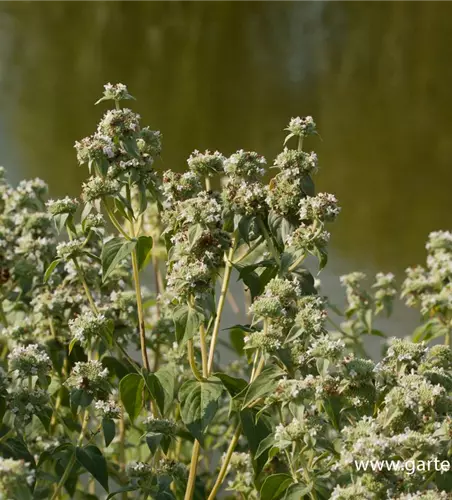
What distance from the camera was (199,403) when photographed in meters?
1.45

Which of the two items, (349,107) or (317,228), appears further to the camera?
(349,107)

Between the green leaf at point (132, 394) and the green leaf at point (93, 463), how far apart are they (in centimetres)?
10

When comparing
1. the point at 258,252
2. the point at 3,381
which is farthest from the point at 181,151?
the point at 3,381

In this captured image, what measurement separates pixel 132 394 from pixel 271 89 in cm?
496

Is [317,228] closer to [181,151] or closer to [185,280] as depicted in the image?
[185,280]

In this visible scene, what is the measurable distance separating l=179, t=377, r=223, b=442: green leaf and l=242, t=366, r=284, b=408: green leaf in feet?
0.24

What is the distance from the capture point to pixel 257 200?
1.45 m

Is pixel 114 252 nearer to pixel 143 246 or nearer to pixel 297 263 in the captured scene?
pixel 143 246

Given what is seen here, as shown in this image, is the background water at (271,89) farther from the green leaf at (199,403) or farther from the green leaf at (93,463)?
the green leaf at (93,463)

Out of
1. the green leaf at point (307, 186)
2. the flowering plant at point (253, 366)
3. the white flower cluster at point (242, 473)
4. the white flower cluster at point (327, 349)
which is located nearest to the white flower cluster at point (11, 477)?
the flowering plant at point (253, 366)

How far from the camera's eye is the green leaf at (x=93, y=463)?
1.42 metres

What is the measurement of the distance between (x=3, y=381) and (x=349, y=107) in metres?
4.91

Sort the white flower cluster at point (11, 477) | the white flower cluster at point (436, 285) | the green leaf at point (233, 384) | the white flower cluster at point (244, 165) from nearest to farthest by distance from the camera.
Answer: the white flower cluster at point (11, 477) < the white flower cluster at point (244, 165) < the green leaf at point (233, 384) < the white flower cluster at point (436, 285)

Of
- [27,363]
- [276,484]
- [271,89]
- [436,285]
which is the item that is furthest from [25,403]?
[271,89]
